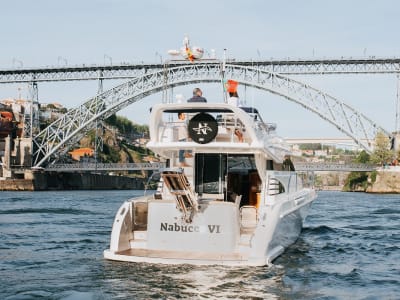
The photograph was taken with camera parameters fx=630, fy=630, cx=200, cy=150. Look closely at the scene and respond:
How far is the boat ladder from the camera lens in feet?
34.8

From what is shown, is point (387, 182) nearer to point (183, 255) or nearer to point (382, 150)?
point (382, 150)

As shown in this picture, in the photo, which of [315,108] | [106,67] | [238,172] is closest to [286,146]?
[238,172]

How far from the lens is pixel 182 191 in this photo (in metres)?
11.0

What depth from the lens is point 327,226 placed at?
21078mm

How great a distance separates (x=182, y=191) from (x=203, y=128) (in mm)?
1458

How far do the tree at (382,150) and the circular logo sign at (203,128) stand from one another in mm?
55923

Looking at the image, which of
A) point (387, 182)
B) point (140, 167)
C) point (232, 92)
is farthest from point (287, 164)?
point (140, 167)

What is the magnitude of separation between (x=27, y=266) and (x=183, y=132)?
394cm

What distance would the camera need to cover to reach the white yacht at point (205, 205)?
440 inches

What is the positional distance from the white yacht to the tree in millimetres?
54980

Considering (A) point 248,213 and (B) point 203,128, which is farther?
(A) point 248,213

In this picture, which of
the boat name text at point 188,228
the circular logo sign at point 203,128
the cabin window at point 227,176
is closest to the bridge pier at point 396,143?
the cabin window at point 227,176

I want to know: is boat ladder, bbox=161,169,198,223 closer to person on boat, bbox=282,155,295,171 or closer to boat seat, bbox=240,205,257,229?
boat seat, bbox=240,205,257,229

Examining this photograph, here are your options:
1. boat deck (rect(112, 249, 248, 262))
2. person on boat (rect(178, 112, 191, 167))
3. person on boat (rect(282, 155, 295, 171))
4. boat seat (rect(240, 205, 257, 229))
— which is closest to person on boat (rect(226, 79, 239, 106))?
person on boat (rect(178, 112, 191, 167))
